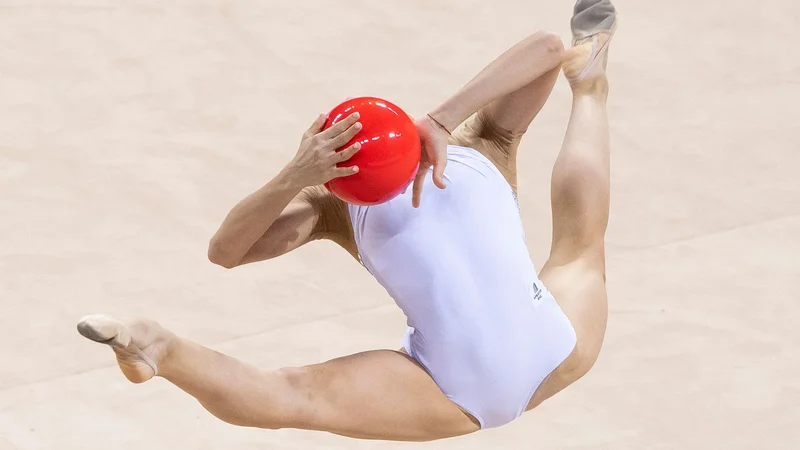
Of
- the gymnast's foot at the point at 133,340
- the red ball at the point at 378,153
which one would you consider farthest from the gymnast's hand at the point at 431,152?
the gymnast's foot at the point at 133,340

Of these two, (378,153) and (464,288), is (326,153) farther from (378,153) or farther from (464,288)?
(464,288)

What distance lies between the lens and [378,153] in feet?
7.98

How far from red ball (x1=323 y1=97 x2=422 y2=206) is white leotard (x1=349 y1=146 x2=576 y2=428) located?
23 centimetres

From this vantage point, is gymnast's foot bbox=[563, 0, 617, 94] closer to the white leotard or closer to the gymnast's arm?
the white leotard

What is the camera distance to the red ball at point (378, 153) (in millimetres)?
2434

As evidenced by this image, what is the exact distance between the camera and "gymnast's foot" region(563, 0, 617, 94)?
3.28m

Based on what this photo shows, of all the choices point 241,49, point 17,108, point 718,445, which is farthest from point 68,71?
point 718,445

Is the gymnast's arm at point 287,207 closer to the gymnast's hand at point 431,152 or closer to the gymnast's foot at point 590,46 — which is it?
the gymnast's hand at point 431,152

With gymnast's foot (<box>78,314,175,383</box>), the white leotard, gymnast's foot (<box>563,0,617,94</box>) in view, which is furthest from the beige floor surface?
gymnast's foot (<box>78,314,175,383</box>)

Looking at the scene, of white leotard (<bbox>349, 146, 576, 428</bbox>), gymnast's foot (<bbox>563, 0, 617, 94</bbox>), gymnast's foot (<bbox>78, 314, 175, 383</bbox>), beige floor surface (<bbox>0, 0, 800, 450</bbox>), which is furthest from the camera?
beige floor surface (<bbox>0, 0, 800, 450</bbox>)

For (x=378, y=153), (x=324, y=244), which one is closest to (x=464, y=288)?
(x=378, y=153)

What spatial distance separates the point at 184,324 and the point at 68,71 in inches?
52.3

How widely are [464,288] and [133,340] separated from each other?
0.73m

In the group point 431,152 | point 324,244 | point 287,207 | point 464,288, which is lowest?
point 324,244
